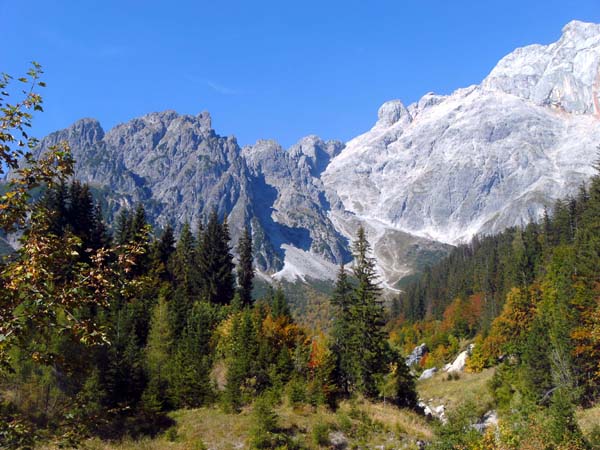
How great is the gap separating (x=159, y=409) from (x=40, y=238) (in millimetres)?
29592

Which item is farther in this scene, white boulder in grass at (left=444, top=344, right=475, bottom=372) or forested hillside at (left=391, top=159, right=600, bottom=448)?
white boulder in grass at (left=444, top=344, right=475, bottom=372)

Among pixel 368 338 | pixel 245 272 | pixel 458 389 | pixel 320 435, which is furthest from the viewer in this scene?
pixel 245 272

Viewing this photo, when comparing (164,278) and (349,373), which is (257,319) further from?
(164,278)

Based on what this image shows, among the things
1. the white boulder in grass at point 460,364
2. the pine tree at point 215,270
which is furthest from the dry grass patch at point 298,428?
the white boulder in grass at point 460,364

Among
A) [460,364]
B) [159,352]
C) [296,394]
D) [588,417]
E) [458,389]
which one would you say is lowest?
[458,389]

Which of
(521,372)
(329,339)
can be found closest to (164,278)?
(329,339)

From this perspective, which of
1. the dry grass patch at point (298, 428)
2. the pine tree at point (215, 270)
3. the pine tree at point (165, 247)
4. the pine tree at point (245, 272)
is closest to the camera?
the dry grass patch at point (298, 428)

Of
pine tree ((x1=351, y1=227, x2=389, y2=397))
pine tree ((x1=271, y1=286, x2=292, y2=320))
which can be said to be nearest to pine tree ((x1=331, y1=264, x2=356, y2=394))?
pine tree ((x1=351, y1=227, x2=389, y2=397))

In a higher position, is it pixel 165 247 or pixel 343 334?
pixel 165 247

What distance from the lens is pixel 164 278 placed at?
73.5 meters

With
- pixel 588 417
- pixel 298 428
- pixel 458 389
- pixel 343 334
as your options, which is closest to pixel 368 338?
pixel 343 334

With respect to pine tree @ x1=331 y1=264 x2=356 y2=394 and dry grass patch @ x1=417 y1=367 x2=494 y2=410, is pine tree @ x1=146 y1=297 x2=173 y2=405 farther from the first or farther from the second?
dry grass patch @ x1=417 y1=367 x2=494 y2=410

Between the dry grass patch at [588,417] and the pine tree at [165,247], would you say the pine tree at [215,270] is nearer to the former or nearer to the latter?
the pine tree at [165,247]

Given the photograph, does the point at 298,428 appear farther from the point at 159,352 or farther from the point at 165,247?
the point at 165,247
